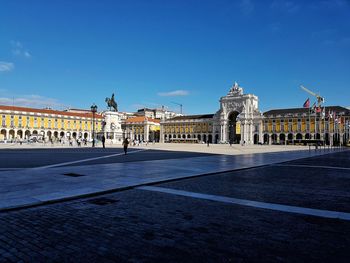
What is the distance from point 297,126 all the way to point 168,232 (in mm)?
101077

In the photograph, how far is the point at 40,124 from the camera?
104500 mm

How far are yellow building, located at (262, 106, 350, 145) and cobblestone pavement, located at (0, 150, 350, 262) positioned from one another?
297 ft

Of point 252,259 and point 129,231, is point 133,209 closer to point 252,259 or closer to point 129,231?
point 129,231

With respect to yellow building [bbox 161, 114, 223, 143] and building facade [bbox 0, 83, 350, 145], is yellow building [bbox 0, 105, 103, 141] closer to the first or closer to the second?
building facade [bbox 0, 83, 350, 145]

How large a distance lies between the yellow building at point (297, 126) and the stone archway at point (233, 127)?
10.7 meters

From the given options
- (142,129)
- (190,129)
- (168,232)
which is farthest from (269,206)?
(142,129)

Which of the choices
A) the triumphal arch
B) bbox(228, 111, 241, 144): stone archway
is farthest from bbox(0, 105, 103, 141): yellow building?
bbox(228, 111, 241, 144): stone archway

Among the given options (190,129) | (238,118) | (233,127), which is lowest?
(190,129)

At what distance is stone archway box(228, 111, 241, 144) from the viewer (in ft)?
356

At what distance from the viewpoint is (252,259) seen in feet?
10.9

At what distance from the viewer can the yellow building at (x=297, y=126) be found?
87.1 metres

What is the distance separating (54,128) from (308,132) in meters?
94.4

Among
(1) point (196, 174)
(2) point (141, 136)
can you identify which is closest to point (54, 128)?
(2) point (141, 136)

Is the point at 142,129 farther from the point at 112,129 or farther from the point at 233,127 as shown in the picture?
the point at 112,129
